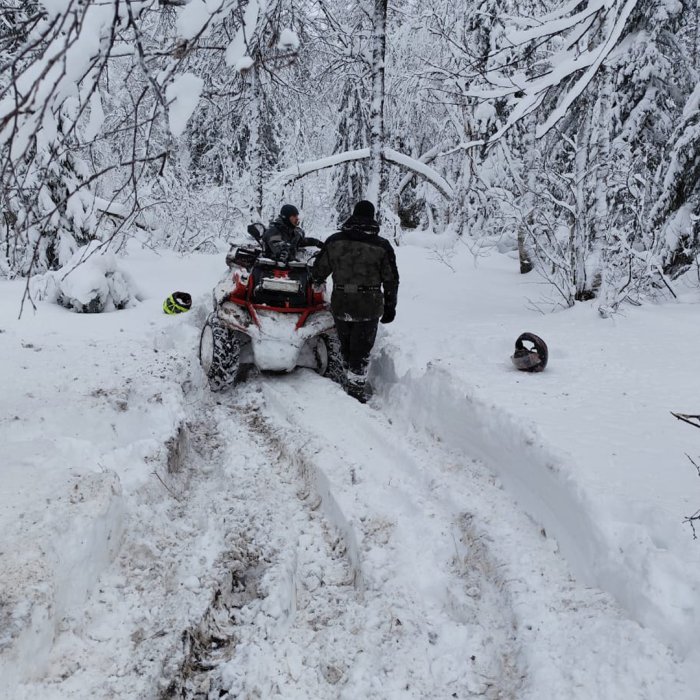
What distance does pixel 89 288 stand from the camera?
829cm

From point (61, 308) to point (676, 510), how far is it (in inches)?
324

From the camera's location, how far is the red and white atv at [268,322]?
19.9ft

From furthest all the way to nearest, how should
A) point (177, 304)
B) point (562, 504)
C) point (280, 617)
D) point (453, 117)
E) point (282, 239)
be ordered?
point (453, 117), point (177, 304), point (282, 239), point (562, 504), point (280, 617)

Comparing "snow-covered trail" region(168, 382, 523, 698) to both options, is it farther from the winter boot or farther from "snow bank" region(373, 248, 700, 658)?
the winter boot

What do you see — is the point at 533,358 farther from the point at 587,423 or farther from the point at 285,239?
the point at 285,239

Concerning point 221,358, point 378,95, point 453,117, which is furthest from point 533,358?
point 453,117

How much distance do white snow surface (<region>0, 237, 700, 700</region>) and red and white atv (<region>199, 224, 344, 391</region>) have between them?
467mm

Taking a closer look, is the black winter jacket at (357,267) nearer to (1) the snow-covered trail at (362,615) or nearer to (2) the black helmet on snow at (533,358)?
(2) the black helmet on snow at (533,358)

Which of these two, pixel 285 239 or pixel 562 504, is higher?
pixel 285 239

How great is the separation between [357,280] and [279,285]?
0.89m

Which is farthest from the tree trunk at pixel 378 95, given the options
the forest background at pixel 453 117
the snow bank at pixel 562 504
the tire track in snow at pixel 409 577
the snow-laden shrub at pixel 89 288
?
the tire track in snow at pixel 409 577

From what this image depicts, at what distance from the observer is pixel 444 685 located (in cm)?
246

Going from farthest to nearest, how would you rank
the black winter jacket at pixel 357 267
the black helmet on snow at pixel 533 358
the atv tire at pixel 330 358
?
1. the atv tire at pixel 330 358
2. the black winter jacket at pixel 357 267
3. the black helmet on snow at pixel 533 358

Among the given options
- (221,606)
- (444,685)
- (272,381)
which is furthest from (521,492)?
(272,381)
